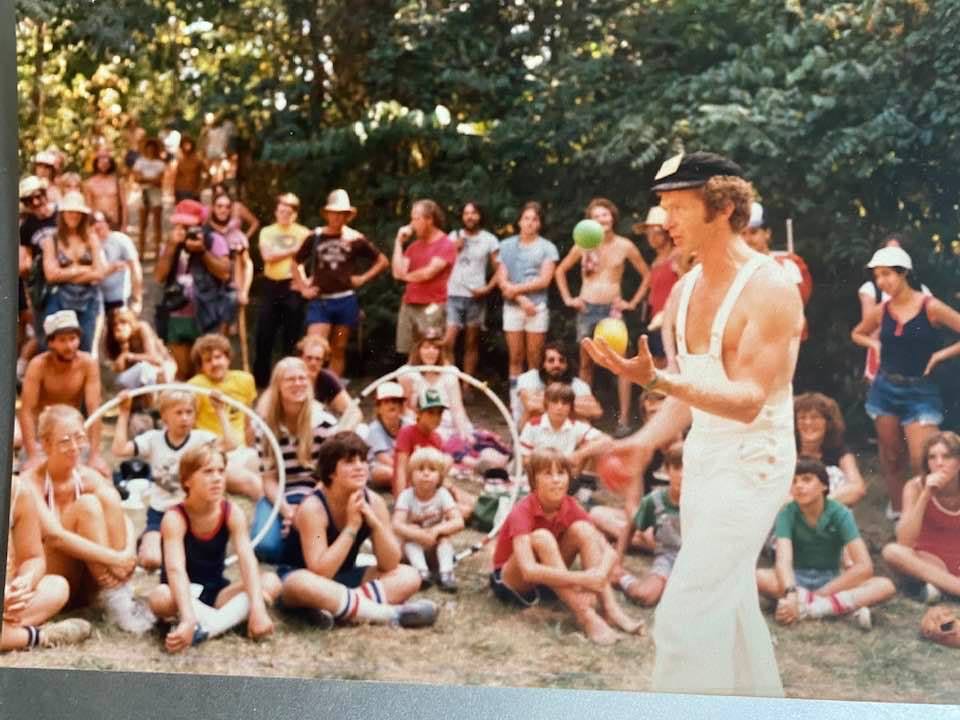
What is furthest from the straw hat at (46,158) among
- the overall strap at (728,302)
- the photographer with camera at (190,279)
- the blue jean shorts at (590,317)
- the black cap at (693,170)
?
the overall strap at (728,302)

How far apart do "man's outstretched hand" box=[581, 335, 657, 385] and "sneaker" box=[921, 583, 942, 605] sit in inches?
61.8

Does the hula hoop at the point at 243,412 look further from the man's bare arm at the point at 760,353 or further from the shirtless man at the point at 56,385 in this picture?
the man's bare arm at the point at 760,353

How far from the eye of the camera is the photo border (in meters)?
7.50

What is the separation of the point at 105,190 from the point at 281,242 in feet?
3.09

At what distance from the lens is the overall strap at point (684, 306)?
24.6ft

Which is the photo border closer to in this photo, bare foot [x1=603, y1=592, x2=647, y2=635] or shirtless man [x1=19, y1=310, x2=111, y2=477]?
shirtless man [x1=19, y1=310, x2=111, y2=477]

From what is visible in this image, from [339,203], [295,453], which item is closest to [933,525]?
[295,453]

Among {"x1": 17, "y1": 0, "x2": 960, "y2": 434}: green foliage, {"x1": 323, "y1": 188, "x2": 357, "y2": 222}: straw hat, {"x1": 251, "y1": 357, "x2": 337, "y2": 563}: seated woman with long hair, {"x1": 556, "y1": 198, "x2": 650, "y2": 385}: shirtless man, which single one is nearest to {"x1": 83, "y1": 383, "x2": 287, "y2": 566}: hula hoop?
{"x1": 251, "y1": 357, "x2": 337, "y2": 563}: seated woman with long hair

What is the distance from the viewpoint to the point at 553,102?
310 inches

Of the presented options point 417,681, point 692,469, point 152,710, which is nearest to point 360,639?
point 417,681

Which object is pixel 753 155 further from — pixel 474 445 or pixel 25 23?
pixel 25 23

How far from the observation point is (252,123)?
8.02 m

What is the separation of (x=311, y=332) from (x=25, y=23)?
6.77 feet

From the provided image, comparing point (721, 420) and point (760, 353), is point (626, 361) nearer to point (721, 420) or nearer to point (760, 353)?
point (721, 420)
